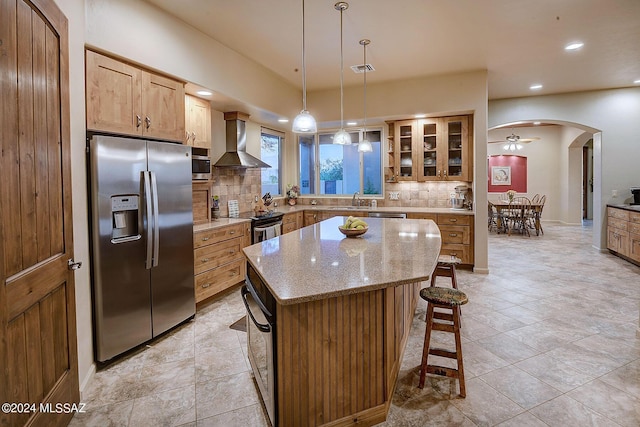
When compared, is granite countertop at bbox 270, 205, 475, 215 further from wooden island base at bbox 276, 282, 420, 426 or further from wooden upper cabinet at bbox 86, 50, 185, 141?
wooden island base at bbox 276, 282, 420, 426

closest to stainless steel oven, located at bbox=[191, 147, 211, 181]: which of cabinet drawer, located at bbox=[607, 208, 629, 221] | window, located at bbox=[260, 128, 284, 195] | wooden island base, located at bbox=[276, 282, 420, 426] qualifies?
window, located at bbox=[260, 128, 284, 195]

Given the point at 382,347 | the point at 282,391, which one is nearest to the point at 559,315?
the point at 382,347

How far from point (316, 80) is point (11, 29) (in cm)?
436

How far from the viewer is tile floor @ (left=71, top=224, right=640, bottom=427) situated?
2027mm

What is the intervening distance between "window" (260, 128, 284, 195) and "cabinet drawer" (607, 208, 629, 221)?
577 centimetres

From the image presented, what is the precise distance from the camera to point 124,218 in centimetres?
272

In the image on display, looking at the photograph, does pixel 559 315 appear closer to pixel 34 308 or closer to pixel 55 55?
pixel 34 308

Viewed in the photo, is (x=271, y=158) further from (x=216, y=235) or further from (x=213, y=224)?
(x=216, y=235)

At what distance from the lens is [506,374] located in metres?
2.44

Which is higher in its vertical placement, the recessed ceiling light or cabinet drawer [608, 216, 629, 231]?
the recessed ceiling light

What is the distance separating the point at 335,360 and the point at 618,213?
6.37m

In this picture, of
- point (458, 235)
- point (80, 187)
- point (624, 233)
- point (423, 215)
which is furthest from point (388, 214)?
point (80, 187)

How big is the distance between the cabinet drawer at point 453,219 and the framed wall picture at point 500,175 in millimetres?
6799

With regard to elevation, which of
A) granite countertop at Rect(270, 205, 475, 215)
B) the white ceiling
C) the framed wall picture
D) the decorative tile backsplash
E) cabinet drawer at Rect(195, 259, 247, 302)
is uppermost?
the white ceiling
